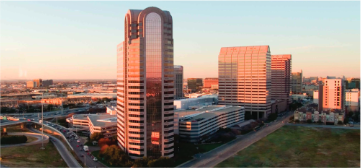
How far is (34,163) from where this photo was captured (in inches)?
2260

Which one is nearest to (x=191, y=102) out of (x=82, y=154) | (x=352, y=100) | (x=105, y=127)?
(x=105, y=127)

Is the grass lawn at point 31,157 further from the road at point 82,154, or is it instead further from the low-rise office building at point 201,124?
the low-rise office building at point 201,124

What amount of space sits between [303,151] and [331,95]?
64.5 metres

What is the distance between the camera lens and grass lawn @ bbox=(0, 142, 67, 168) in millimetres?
56031

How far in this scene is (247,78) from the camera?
406 ft

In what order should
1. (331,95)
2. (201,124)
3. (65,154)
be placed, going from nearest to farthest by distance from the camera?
(65,154), (201,124), (331,95)

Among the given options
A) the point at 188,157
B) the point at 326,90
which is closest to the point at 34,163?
the point at 188,157

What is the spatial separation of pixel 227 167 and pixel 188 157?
903 cm

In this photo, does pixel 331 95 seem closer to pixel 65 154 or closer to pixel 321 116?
pixel 321 116

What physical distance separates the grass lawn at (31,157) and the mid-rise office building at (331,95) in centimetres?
10388

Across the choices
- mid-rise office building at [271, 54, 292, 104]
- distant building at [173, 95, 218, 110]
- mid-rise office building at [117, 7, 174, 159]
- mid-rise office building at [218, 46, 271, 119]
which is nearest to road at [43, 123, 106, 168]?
mid-rise office building at [117, 7, 174, 159]

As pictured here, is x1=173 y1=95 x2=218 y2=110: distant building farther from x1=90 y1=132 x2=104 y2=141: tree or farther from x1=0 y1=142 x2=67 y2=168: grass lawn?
x1=0 y1=142 x2=67 y2=168: grass lawn

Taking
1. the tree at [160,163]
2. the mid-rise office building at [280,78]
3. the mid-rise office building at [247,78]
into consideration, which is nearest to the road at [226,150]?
the tree at [160,163]

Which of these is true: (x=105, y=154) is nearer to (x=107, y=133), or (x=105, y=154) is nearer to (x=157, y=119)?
(x=157, y=119)
